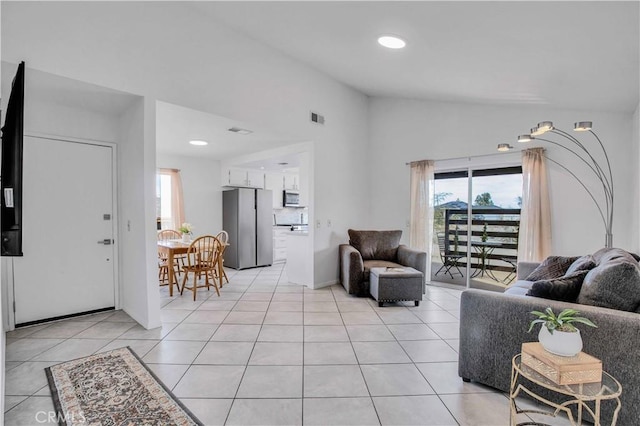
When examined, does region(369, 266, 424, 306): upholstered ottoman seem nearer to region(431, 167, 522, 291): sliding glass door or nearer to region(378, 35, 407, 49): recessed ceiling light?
region(431, 167, 522, 291): sliding glass door

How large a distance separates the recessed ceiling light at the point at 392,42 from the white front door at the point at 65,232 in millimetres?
3337

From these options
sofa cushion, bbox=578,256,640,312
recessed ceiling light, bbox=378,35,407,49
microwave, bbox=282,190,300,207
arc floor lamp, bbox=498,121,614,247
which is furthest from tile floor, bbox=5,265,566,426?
microwave, bbox=282,190,300,207

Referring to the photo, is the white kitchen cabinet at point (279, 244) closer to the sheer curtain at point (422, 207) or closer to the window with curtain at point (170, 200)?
the window with curtain at point (170, 200)

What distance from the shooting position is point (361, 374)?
229 cm

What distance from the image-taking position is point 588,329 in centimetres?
172

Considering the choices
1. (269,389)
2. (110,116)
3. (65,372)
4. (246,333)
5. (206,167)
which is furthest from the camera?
(206,167)

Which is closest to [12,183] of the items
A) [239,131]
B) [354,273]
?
[239,131]

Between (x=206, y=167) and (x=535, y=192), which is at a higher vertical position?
(x=206, y=167)

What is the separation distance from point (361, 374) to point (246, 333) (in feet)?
4.23

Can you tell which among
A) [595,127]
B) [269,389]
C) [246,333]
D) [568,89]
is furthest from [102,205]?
[595,127]

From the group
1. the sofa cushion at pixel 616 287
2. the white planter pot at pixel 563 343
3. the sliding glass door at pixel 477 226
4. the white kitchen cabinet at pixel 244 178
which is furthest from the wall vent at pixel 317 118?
the white planter pot at pixel 563 343

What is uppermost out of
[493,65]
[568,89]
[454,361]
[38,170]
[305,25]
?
[305,25]

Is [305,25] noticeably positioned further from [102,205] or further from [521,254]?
[521,254]

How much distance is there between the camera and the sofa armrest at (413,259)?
4.37 meters
